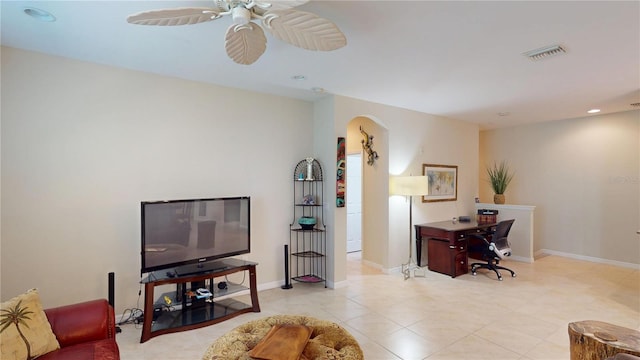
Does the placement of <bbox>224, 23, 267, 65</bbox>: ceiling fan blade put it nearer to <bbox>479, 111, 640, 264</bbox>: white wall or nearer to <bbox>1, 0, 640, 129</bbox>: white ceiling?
<bbox>1, 0, 640, 129</bbox>: white ceiling

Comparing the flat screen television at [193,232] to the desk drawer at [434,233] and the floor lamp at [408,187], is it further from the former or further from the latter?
the desk drawer at [434,233]

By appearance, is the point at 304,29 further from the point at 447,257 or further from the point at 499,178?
the point at 499,178

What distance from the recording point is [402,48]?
8.70 ft

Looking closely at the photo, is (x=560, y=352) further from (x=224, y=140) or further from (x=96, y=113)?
(x=96, y=113)

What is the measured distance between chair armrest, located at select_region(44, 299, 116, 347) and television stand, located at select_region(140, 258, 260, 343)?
783mm

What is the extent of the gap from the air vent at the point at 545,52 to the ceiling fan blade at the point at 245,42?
2.39 metres

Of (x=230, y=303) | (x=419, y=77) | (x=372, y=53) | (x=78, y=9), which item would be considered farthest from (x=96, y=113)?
(x=419, y=77)

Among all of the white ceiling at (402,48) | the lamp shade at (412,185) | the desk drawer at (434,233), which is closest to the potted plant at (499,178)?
the desk drawer at (434,233)

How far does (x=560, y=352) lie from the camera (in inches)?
98.1

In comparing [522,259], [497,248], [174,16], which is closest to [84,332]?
[174,16]

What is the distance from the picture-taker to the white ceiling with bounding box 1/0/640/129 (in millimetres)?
2086

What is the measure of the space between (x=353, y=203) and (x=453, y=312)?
3.18 meters

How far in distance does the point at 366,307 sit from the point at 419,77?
2593 mm

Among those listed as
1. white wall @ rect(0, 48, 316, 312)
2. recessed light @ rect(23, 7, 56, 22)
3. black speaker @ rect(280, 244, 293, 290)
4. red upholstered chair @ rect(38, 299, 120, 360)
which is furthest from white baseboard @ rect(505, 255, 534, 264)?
recessed light @ rect(23, 7, 56, 22)
